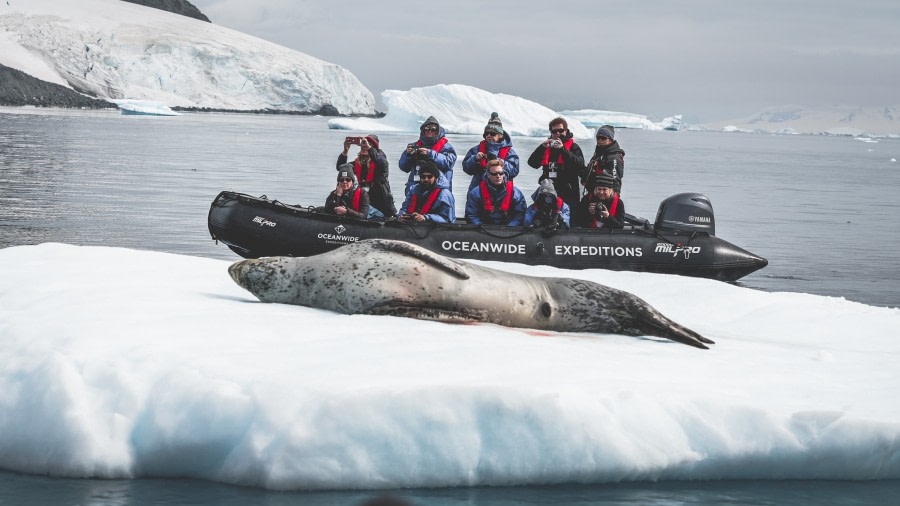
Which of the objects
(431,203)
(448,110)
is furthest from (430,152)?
(448,110)

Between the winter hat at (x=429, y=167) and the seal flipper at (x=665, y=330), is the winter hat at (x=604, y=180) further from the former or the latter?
the seal flipper at (x=665, y=330)

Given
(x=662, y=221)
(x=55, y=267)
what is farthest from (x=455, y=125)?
(x=55, y=267)

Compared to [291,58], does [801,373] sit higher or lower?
lower

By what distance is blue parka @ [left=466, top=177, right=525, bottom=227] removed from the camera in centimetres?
1105

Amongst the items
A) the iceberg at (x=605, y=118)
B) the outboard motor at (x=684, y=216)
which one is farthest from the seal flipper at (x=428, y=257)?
the iceberg at (x=605, y=118)

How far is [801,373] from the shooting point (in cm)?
572

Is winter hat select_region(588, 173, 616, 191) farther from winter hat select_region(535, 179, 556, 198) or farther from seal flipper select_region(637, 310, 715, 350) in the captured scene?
seal flipper select_region(637, 310, 715, 350)

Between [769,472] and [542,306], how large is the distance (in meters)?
2.23

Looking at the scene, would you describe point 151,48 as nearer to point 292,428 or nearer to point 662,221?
point 662,221

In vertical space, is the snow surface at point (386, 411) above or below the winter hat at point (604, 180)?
below

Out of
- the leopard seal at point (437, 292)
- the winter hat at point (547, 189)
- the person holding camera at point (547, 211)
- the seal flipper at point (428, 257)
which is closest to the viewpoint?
the leopard seal at point (437, 292)

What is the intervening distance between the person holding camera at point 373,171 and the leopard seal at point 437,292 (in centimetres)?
470

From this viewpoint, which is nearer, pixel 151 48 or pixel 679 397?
pixel 679 397

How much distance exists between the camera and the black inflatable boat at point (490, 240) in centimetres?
1075
